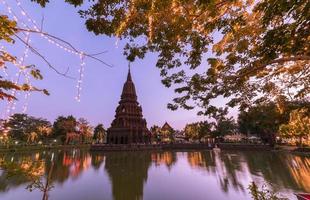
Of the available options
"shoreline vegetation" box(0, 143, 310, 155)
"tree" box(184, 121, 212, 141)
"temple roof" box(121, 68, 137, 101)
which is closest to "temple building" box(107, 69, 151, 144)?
"temple roof" box(121, 68, 137, 101)

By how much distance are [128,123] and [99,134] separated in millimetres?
22343

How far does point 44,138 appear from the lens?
5212 centimetres

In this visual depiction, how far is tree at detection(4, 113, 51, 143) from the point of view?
148ft

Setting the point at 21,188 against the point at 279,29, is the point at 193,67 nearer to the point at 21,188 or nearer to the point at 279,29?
the point at 279,29

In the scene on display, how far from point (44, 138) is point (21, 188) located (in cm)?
4516

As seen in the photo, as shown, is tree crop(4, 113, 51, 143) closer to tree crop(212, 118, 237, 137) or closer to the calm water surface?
Answer: the calm water surface

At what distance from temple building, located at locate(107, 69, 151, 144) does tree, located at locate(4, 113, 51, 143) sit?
56.2 feet

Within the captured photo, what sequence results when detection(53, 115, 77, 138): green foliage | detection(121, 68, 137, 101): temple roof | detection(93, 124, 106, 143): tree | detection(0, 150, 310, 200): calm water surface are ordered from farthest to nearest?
detection(93, 124, 106, 143): tree, detection(121, 68, 137, 101): temple roof, detection(53, 115, 77, 138): green foliage, detection(0, 150, 310, 200): calm water surface

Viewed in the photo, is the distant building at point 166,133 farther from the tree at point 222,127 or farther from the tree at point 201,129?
the tree at point 222,127

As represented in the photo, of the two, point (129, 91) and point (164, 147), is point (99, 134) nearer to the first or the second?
point (129, 91)

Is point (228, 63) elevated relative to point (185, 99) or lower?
elevated

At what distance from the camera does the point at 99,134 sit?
64.1 metres

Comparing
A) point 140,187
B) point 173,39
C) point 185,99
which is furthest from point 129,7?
point 140,187

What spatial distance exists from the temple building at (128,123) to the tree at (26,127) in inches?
674
